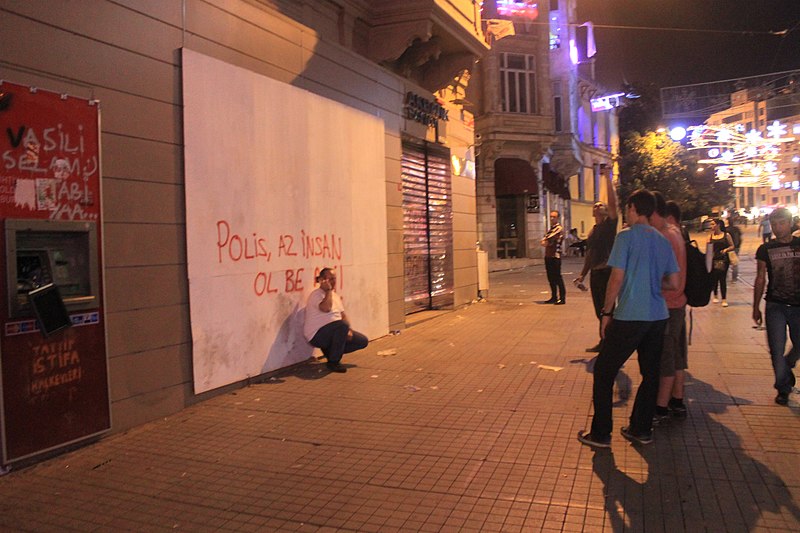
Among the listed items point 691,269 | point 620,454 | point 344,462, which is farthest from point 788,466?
point 344,462

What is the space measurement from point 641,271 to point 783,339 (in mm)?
2079

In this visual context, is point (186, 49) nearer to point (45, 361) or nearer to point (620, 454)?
point (45, 361)

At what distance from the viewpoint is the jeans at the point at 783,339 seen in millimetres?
5352

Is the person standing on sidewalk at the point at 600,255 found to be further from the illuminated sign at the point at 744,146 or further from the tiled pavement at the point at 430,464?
the illuminated sign at the point at 744,146

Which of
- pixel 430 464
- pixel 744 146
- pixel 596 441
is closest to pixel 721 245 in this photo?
pixel 596 441

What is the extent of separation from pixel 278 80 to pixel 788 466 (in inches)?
239

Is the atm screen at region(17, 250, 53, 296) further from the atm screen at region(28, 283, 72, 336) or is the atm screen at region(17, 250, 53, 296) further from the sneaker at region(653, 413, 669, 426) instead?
the sneaker at region(653, 413, 669, 426)

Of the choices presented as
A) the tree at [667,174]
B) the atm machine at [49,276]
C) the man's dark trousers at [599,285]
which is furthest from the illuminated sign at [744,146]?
the atm machine at [49,276]

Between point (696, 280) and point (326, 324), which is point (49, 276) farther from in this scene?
point (696, 280)

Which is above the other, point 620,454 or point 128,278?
point 128,278

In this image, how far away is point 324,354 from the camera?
23.6 ft

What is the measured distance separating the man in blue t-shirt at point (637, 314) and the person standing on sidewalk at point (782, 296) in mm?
1499

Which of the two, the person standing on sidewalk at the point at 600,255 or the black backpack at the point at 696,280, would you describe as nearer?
the black backpack at the point at 696,280


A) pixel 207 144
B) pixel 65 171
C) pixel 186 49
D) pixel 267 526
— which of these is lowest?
pixel 267 526
